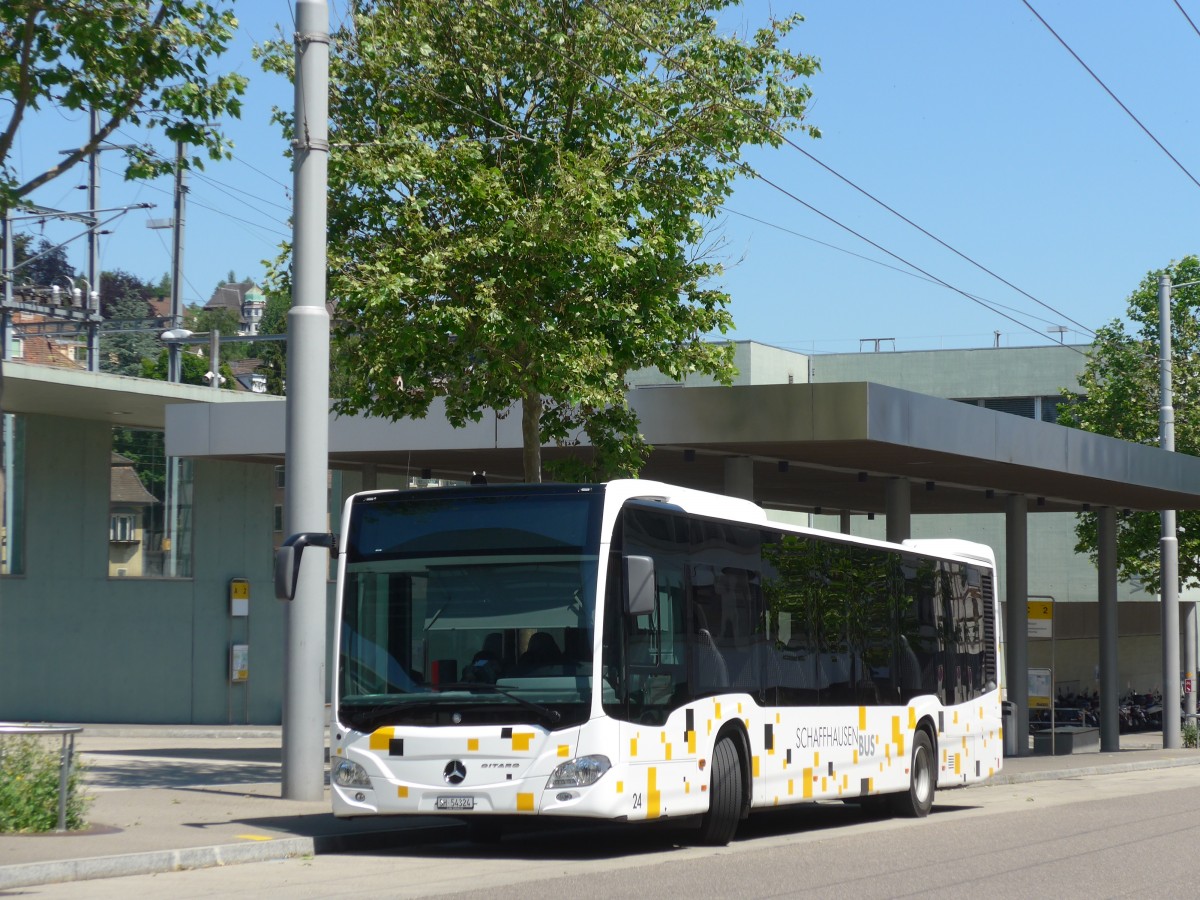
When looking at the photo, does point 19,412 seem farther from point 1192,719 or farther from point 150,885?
point 1192,719

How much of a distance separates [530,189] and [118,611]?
16679 millimetres

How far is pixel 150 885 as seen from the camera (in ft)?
34.8

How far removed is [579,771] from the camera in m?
12.2


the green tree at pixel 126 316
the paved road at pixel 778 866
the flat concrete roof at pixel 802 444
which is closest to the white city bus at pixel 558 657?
the paved road at pixel 778 866

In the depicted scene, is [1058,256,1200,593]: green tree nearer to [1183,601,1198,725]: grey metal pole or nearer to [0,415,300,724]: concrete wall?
[1183,601,1198,725]: grey metal pole

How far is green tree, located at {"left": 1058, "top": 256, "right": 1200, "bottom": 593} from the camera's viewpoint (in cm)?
4516

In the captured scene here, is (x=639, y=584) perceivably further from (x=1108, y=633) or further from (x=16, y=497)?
(x=1108, y=633)

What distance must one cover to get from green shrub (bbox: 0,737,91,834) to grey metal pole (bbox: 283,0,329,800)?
9.47 feet

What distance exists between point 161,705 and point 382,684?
21.1m

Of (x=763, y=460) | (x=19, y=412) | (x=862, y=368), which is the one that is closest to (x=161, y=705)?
(x=19, y=412)

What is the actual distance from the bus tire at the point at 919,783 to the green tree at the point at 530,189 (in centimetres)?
451

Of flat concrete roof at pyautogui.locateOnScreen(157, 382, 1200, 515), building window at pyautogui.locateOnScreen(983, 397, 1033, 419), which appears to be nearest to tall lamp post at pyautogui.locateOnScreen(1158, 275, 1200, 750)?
flat concrete roof at pyautogui.locateOnScreen(157, 382, 1200, 515)

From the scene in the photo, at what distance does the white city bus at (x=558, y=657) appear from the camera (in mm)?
12367

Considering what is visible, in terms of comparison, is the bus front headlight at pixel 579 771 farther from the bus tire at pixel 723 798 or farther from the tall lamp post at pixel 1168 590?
the tall lamp post at pixel 1168 590
